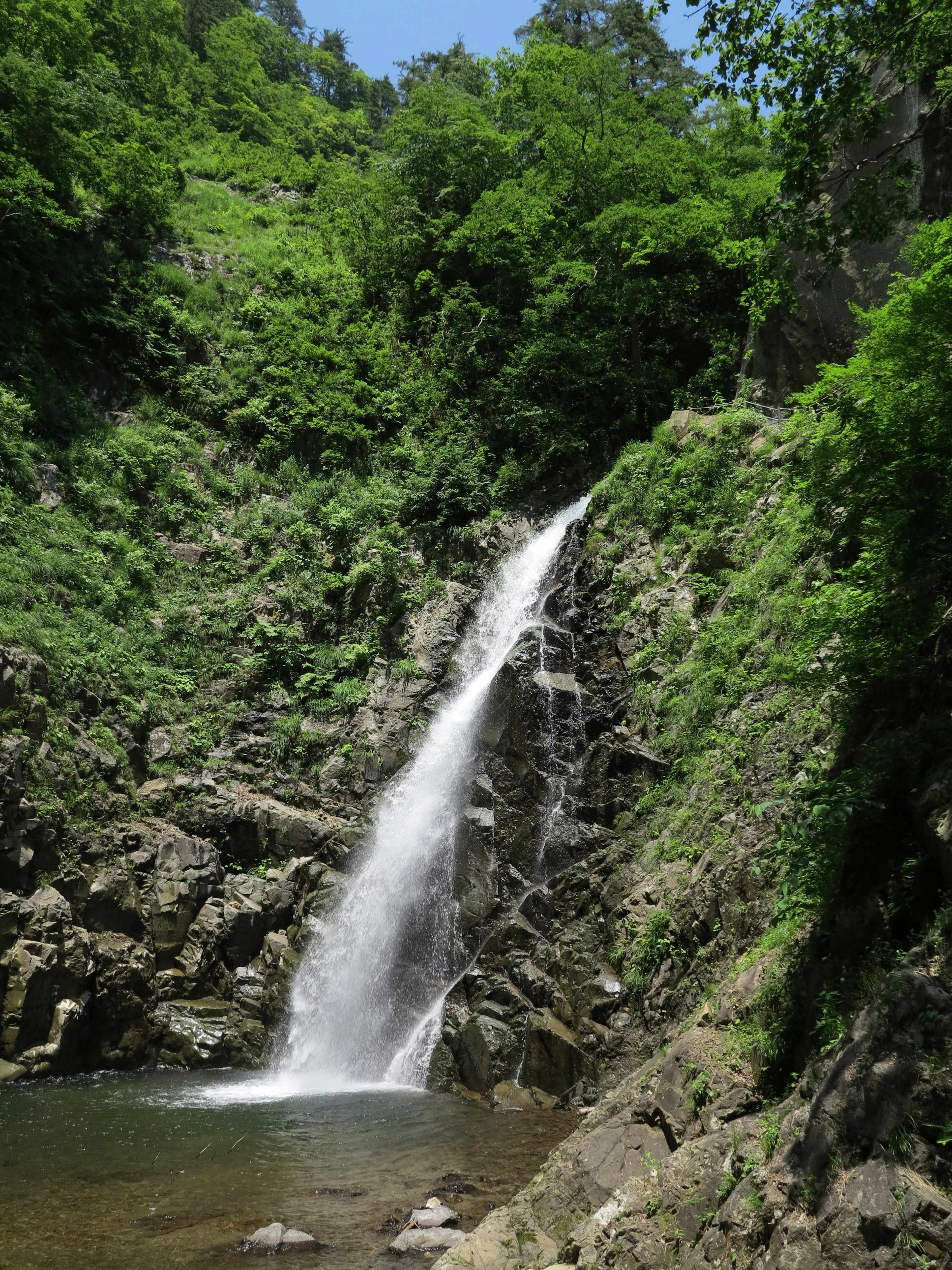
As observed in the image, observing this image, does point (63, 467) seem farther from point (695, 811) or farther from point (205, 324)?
point (695, 811)

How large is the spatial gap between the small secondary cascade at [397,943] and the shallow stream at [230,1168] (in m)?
1.15

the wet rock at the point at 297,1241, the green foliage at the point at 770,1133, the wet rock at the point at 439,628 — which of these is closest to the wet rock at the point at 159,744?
the wet rock at the point at 439,628

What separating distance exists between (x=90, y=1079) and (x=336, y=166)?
3622cm

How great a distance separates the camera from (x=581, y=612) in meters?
15.0

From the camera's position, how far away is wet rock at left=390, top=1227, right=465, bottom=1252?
6.03 m

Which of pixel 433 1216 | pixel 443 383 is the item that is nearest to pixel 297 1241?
pixel 433 1216

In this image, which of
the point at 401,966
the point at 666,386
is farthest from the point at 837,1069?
the point at 666,386

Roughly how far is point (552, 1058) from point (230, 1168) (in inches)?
154

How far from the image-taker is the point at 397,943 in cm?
1280

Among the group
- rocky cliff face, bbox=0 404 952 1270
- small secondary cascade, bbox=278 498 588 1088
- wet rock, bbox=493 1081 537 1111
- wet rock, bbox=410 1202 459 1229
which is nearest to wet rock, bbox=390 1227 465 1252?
wet rock, bbox=410 1202 459 1229

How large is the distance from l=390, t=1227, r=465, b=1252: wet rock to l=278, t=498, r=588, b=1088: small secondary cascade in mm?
5018

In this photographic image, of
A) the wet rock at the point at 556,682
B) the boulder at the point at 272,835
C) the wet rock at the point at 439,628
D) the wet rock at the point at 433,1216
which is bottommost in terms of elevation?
the wet rock at the point at 433,1216

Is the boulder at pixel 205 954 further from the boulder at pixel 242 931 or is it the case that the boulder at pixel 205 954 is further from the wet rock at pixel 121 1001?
the wet rock at pixel 121 1001

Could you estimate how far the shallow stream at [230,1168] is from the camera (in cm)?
614
